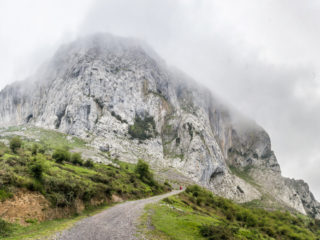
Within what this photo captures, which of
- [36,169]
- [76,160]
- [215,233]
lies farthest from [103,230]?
[76,160]

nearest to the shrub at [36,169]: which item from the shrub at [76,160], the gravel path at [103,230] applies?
the gravel path at [103,230]

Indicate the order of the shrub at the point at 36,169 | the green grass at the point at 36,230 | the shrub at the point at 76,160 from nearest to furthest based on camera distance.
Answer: the green grass at the point at 36,230 → the shrub at the point at 36,169 → the shrub at the point at 76,160

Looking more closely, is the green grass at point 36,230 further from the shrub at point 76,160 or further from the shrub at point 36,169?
the shrub at point 76,160

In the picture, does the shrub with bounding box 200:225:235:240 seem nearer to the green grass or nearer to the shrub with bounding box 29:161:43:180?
the green grass

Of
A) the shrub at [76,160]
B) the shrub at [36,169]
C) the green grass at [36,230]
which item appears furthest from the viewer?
the shrub at [76,160]

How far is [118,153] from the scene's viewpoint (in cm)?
15200

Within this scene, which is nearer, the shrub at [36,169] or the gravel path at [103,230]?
the gravel path at [103,230]

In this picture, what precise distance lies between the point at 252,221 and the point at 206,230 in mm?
49637

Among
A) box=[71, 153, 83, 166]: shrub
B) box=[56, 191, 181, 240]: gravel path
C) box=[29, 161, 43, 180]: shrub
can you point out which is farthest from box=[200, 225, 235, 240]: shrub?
box=[71, 153, 83, 166]: shrub

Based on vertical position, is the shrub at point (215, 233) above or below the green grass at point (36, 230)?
above

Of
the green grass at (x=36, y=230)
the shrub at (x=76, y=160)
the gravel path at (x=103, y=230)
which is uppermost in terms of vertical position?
the gravel path at (x=103, y=230)

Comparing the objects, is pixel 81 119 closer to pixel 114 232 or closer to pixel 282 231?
pixel 282 231

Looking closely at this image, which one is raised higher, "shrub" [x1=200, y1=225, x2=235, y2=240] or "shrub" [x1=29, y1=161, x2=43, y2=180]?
"shrub" [x1=200, y1=225, x2=235, y2=240]

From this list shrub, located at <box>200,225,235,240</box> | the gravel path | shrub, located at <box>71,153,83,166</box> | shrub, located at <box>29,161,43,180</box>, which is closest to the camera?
the gravel path
